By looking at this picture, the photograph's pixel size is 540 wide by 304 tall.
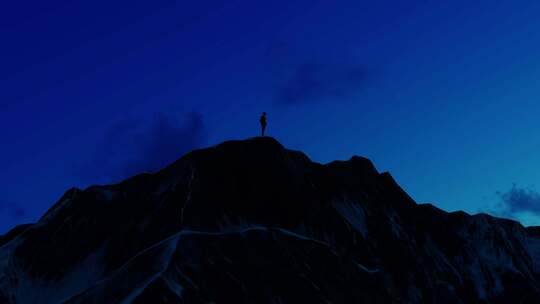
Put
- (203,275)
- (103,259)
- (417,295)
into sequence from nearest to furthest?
(203,275) < (103,259) < (417,295)

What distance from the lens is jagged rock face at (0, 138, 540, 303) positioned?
38.3 m

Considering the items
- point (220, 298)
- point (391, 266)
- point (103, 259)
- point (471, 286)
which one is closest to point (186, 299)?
point (220, 298)

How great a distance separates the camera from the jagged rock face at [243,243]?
38281 mm

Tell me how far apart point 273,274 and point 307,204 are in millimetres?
9577

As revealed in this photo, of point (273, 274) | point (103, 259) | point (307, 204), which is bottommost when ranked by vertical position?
point (273, 274)

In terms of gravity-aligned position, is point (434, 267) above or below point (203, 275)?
above

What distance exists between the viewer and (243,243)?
4125cm

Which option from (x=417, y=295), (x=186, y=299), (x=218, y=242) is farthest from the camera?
(x=417, y=295)

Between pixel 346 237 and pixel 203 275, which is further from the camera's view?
pixel 346 237

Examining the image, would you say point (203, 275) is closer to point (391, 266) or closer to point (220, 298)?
point (220, 298)

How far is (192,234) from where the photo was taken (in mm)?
39688

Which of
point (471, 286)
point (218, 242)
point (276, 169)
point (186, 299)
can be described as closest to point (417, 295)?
point (471, 286)

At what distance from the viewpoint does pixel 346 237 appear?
49.8 meters

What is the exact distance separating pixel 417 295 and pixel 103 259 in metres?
24.3
